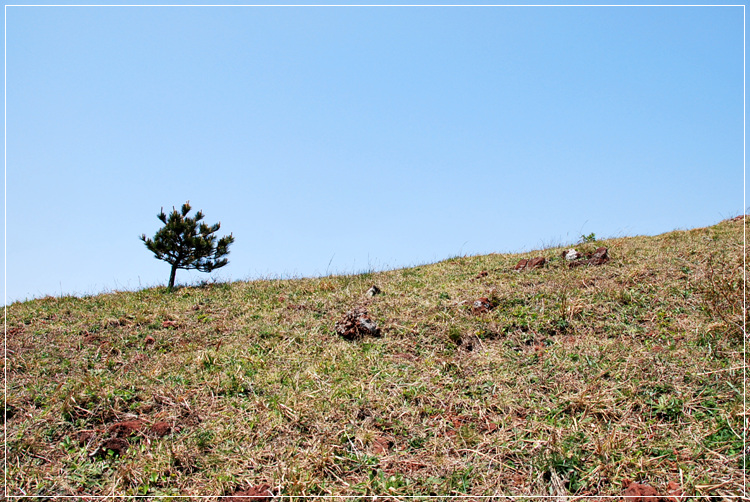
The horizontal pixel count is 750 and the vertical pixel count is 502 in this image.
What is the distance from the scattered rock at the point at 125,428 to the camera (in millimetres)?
5029

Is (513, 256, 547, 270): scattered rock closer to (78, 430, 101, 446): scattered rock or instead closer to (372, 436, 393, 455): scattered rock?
(372, 436, 393, 455): scattered rock

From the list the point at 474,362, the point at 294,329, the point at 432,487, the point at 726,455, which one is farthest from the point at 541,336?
the point at 294,329

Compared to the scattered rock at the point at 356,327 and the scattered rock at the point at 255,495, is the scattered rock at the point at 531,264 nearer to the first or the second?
the scattered rock at the point at 356,327

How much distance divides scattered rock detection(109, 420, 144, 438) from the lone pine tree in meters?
8.92

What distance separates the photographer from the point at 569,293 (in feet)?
25.5

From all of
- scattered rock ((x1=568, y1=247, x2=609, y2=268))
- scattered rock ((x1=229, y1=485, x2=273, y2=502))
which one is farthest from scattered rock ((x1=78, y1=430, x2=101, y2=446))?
scattered rock ((x1=568, y1=247, x2=609, y2=268))

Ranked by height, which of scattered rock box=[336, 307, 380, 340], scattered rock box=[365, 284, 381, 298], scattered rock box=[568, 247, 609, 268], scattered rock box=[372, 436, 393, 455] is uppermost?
scattered rock box=[568, 247, 609, 268]

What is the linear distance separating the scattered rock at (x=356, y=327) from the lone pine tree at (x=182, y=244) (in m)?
7.98

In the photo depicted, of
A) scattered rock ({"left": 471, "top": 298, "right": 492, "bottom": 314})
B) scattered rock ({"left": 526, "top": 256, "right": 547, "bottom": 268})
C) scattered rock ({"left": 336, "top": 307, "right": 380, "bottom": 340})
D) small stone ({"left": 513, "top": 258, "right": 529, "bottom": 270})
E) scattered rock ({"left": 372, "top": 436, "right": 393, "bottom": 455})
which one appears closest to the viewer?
scattered rock ({"left": 372, "top": 436, "right": 393, "bottom": 455})

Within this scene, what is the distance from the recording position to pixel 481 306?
7555 millimetres

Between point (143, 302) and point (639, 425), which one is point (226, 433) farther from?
point (143, 302)

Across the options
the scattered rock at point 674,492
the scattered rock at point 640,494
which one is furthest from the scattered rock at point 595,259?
the scattered rock at point 640,494

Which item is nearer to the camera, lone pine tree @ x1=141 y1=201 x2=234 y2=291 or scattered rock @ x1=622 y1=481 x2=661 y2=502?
scattered rock @ x1=622 y1=481 x2=661 y2=502

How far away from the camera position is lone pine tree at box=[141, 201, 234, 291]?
13758 millimetres
